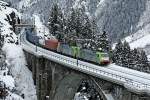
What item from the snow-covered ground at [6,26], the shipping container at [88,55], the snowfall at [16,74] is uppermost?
the snow-covered ground at [6,26]

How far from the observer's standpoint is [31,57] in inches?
3167

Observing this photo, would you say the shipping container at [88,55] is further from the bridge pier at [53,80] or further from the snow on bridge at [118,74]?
the bridge pier at [53,80]

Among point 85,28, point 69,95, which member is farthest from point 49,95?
point 85,28

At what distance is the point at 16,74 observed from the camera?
7956 cm

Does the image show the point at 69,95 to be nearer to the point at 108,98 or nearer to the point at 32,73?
the point at 32,73

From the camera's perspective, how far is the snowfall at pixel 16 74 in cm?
7442

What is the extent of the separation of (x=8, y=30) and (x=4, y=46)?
9.27 metres

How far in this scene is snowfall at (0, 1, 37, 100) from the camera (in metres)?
74.4

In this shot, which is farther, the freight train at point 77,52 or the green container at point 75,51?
the green container at point 75,51

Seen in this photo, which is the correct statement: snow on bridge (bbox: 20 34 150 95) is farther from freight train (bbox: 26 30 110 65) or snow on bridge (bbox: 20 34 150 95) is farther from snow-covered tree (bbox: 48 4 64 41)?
snow-covered tree (bbox: 48 4 64 41)

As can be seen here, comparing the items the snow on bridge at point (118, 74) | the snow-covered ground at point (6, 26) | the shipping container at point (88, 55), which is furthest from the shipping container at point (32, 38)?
the shipping container at point (88, 55)

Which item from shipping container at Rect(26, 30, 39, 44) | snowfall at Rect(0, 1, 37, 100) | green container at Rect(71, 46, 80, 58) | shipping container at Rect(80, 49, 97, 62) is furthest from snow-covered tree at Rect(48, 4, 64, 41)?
shipping container at Rect(80, 49, 97, 62)

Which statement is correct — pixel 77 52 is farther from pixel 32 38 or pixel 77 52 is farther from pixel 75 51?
pixel 32 38

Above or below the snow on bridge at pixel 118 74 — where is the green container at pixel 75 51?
above
